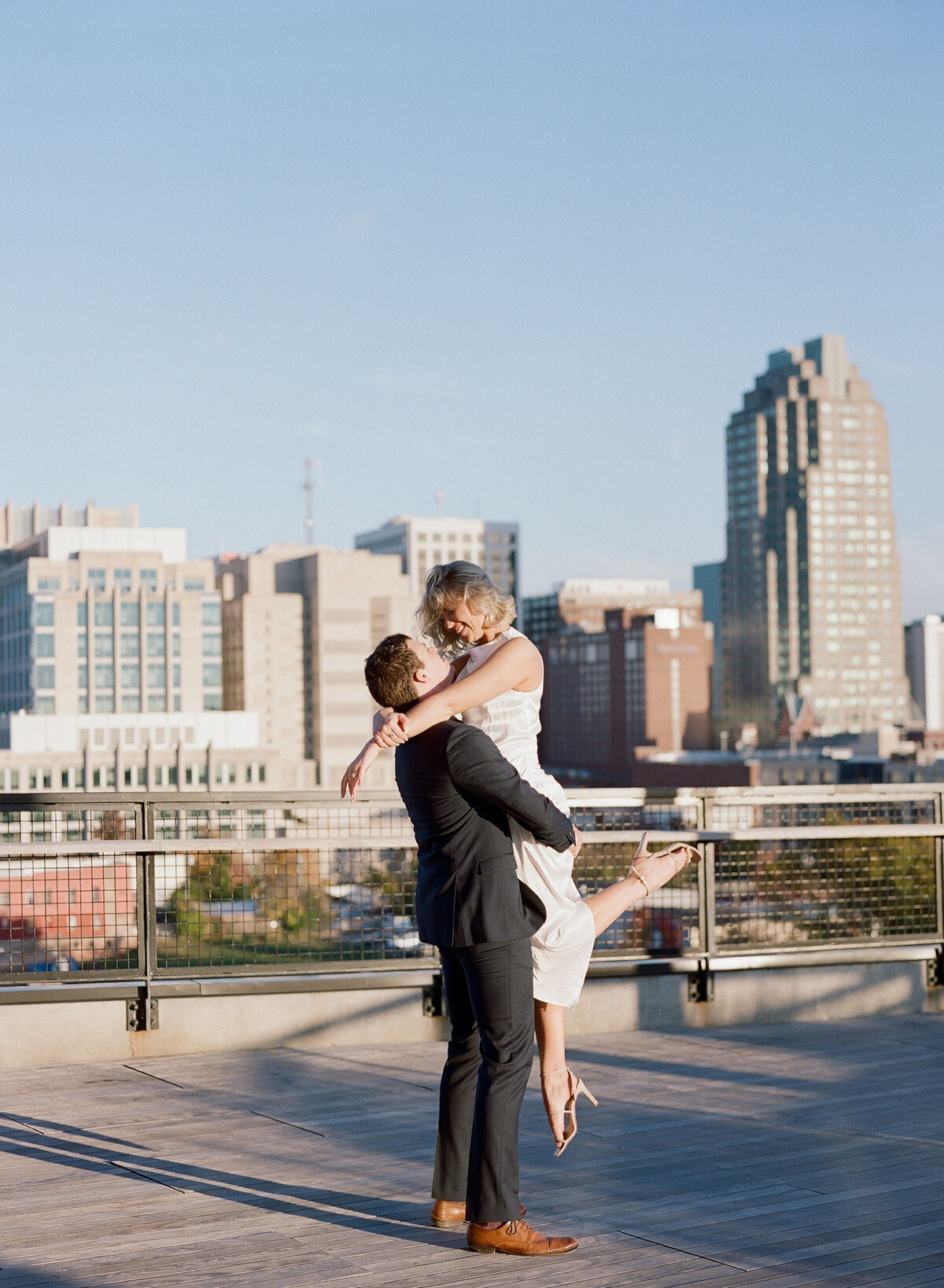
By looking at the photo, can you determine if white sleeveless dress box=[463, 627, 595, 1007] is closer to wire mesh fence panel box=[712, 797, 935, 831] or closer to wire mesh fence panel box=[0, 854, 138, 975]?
wire mesh fence panel box=[0, 854, 138, 975]

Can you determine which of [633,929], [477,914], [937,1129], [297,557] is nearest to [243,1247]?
[477,914]

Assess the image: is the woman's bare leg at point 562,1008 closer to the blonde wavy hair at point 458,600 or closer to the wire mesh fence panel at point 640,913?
the blonde wavy hair at point 458,600

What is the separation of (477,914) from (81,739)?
133877 millimetres

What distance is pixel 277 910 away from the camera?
7.31 metres

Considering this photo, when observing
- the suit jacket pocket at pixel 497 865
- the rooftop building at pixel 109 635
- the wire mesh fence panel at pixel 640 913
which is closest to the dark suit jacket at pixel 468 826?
the suit jacket pocket at pixel 497 865

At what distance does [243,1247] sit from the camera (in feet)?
13.9

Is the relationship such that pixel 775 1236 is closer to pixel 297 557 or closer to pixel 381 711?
pixel 381 711

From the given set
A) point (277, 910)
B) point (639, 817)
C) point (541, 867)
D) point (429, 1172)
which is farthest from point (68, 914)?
point (541, 867)

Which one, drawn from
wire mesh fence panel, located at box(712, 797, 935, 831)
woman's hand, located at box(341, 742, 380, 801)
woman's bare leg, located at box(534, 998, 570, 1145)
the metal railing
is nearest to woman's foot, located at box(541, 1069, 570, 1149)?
woman's bare leg, located at box(534, 998, 570, 1145)

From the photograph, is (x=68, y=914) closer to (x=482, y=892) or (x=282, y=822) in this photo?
(x=282, y=822)

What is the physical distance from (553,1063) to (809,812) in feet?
13.5

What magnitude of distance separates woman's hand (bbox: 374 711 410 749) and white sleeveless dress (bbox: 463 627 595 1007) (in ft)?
0.96

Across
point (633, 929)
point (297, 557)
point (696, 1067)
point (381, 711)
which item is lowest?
point (696, 1067)

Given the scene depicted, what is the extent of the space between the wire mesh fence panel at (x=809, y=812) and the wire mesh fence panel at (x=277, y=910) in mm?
1746
